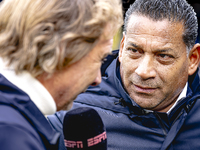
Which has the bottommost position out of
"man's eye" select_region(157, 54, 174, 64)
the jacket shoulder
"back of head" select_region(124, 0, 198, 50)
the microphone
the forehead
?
the microphone

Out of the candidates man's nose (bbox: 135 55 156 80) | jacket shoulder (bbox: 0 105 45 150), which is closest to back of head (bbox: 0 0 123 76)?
jacket shoulder (bbox: 0 105 45 150)

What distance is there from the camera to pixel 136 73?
1.98m

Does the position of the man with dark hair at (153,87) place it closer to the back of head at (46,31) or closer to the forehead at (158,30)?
the forehead at (158,30)

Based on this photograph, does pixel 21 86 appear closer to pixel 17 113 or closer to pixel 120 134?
pixel 17 113

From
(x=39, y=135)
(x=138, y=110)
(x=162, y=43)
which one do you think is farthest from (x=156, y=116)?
(x=39, y=135)

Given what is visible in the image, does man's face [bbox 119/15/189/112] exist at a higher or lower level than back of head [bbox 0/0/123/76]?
lower

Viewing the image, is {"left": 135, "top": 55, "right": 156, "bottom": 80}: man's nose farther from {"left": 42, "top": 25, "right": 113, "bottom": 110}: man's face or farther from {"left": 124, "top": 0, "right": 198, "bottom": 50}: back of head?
{"left": 42, "top": 25, "right": 113, "bottom": 110}: man's face

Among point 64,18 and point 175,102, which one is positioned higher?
point 64,18

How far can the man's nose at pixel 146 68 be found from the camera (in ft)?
6.29

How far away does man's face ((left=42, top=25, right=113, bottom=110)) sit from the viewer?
3.74ft

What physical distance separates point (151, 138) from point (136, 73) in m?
0.54

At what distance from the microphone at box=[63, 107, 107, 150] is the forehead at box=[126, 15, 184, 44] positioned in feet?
2.96

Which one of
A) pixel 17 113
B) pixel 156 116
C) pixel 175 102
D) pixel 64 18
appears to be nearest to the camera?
pixel 17 113

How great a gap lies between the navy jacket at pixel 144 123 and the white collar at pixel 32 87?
96 cm
